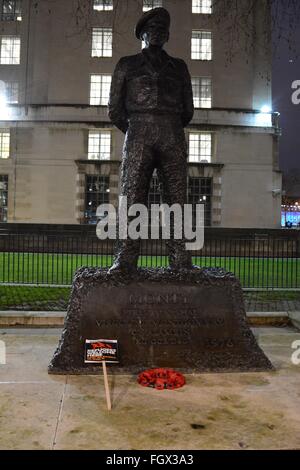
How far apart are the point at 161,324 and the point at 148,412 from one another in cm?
135

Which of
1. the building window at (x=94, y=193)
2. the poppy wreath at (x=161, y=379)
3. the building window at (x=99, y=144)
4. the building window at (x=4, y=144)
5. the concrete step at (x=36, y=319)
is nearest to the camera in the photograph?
the poppy wreath at (x=161, y=379)

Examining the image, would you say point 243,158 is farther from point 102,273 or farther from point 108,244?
point 102,273

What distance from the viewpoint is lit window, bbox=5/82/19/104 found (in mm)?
32625

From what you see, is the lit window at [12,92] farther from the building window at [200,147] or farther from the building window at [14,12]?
the building window at [200,147]

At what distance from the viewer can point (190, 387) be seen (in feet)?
15.6

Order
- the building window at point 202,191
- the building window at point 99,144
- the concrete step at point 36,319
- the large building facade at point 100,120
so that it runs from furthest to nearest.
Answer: the building window at point 99,144
the building window at point 202,191
the large building facade at point 100,120
the concrete step at point 36,319

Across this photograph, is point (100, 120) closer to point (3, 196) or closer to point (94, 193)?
point (94, 193)

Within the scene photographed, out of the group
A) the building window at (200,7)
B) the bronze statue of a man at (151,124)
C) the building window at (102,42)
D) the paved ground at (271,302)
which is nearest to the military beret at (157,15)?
the bronze statue of a man at (151,124)

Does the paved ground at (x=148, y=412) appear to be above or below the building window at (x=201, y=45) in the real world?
below

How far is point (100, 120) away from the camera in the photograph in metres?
31.4

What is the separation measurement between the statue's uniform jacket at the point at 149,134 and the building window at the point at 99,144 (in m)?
26.1

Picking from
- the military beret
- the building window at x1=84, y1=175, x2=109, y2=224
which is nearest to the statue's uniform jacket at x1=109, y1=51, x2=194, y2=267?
the military beret

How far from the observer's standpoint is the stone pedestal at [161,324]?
521 cm

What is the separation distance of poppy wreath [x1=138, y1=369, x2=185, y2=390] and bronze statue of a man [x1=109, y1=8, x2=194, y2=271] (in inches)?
49.2
